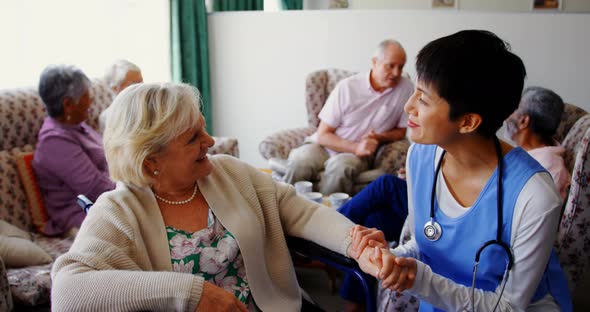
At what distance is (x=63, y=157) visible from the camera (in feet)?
7.89

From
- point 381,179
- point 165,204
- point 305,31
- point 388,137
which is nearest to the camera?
point 165,204

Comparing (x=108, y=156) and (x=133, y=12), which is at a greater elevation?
(x=133, y=12)

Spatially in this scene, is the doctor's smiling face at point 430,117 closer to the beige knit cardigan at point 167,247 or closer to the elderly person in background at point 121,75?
the beige knit cardigan at point 167,247

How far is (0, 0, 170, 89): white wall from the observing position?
3.08 metres

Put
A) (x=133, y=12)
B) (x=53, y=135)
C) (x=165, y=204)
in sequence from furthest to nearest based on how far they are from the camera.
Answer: (x=133, y=12) < (x=53, y=135) < (x=165, y=204)

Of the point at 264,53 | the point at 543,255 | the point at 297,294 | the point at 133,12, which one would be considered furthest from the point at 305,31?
the point at 543,255

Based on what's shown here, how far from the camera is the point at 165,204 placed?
1.49 meters

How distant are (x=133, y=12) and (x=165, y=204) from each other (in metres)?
2.65

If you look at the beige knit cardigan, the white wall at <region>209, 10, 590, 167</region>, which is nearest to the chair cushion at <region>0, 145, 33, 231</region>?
the beige knit cardigan

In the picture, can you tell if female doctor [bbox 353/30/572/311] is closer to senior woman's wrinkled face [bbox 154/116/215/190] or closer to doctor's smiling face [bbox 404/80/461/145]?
doctor's smiling face [bbox 404/80/461/145]

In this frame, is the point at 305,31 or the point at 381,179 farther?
the point at 305,31

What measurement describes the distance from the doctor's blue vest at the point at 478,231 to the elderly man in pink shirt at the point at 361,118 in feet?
5.47

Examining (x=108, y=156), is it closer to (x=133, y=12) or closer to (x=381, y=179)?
(x=381, y=179)

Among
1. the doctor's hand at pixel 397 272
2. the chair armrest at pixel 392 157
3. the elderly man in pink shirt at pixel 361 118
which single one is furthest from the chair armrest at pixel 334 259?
the chair armrest at pixel 392 157
